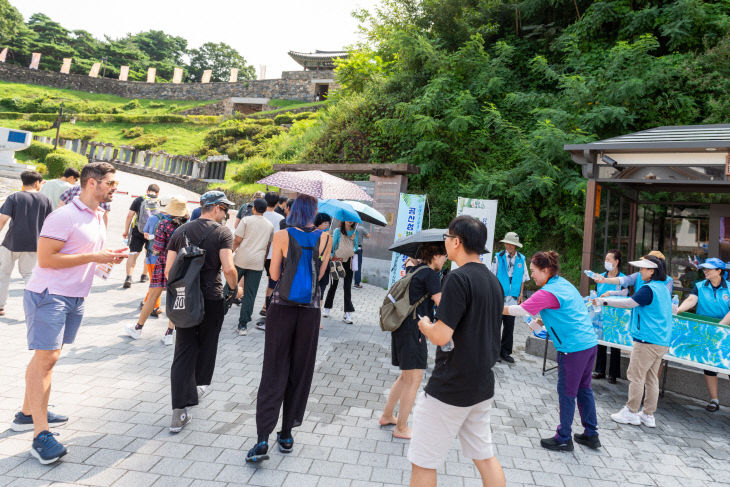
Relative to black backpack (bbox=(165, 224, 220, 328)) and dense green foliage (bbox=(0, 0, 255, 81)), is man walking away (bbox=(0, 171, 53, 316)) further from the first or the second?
dense green foliage (bbox=(0, 0, 255, 81))

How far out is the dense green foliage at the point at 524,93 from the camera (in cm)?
1085

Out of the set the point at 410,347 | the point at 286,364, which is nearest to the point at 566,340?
the point at 410,347

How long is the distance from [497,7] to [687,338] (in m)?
13.9

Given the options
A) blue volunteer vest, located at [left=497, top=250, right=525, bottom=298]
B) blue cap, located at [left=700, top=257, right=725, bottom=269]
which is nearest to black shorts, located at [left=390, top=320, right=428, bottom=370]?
blue volunteer vest, located at [left=497, top=250, right=525, bottom=298]

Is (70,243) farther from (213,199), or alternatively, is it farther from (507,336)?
(507,336)

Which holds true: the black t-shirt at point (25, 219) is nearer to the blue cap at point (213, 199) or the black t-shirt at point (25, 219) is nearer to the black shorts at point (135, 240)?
the black shorts at point (135, 240)

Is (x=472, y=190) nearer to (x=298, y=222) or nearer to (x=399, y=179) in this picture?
(x=399, y=179)

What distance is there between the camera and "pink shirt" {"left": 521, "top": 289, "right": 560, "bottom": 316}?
3660 millimetres

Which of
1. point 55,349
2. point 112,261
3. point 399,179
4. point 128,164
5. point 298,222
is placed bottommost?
point 55,349

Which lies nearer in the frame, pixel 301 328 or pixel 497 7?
pixel 301 328

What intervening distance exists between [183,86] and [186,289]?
58.6m

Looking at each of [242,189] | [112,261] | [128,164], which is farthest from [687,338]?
Result: [128,164]

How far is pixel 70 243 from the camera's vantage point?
299 centimetres

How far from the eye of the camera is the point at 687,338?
5.02 metres
